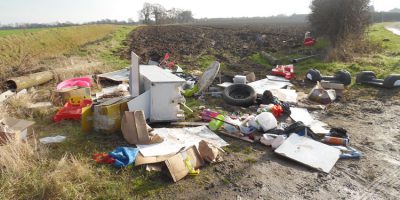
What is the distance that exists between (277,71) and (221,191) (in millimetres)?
7079

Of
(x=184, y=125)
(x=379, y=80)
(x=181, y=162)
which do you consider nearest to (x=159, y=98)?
(x=184, y=125)

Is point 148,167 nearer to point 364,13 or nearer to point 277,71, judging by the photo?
point 277,71

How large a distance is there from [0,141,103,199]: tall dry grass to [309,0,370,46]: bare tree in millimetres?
13652

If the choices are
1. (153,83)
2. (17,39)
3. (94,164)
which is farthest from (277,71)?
(17,39)

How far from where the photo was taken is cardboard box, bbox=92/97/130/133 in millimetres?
5416

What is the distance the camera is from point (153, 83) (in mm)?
5621

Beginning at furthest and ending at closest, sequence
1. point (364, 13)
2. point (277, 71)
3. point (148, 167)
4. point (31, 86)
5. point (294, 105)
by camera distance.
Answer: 1. point (364, 13)
2. point (277, 71)
3. point (31, 86)
4. point (294, 105)
5. point (148, 167)

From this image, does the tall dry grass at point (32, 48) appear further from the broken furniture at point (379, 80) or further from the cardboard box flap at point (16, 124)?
the broken furniture at point (379, 80)

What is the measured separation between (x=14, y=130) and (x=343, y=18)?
14.8 meters

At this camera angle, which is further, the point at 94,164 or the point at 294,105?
the point at 294,105

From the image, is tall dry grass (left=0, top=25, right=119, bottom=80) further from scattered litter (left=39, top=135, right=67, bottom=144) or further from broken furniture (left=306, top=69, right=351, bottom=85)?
broken furniture (left=306, top=69, right=351, bottom=85)

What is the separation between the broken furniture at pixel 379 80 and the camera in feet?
27.7

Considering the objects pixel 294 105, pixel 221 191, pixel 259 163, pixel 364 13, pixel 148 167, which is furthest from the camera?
pixel 364 13

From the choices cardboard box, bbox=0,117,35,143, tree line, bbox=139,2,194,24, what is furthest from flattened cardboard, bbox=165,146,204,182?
tree line, bbox=139,2,194,24
